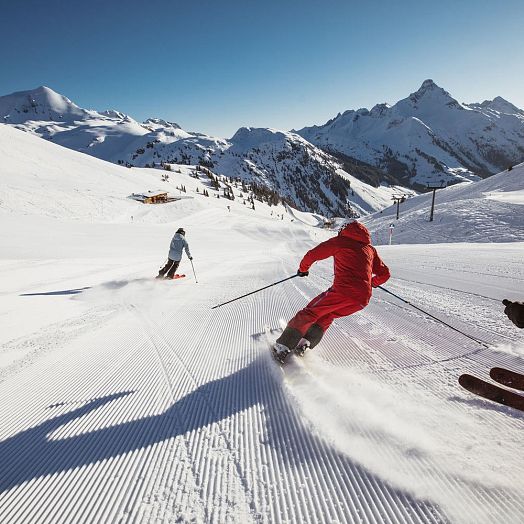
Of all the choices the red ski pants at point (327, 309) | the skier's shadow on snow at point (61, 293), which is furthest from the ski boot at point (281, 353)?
the skier's shadow on snow at point (61, 293)

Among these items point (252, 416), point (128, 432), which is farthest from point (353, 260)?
point (128, 432)

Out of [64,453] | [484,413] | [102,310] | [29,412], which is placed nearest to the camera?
[64,453]

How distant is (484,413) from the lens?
2.62 m

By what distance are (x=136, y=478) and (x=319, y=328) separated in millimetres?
2339

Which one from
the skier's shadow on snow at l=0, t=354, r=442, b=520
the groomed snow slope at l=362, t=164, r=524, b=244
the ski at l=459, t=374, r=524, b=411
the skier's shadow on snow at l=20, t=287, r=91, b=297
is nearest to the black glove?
the ski at l=459, t=374, r=524, b=411

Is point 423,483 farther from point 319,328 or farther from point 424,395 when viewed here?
point 319,328

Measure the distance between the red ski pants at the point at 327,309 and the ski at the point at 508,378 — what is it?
1.37 meters

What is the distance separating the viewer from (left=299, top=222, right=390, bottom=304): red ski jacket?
369cm

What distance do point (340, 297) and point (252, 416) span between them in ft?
5.48

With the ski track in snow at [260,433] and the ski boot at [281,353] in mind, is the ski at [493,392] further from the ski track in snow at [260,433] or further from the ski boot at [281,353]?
the ski boot at [281,353]

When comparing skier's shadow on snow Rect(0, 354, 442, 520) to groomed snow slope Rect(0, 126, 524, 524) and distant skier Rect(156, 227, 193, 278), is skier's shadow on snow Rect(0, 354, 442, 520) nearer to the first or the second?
groomed snow slope Rect(0, 126, 524, 524)

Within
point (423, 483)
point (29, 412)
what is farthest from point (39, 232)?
point (423, 483)

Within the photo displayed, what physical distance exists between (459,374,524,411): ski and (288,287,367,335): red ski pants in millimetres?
1249

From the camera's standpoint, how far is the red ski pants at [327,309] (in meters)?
3.66
